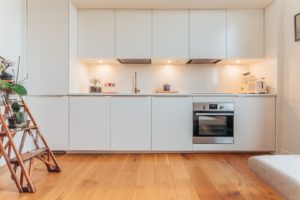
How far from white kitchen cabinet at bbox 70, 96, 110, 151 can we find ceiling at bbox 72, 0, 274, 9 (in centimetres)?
133

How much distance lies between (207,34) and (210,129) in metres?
1.40

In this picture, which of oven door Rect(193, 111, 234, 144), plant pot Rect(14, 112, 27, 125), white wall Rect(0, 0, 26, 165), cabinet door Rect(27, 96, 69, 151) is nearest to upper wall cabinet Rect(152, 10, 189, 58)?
oven door Rect(193, 111, 234, 144)

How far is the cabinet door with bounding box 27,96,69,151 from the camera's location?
3.34 m

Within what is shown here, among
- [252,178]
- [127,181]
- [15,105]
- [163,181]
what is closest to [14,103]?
[15,105]

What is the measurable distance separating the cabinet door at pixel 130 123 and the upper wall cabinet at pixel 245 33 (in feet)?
5.04

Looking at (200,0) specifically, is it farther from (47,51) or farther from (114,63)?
(47,51)

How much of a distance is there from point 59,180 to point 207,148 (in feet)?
6.53

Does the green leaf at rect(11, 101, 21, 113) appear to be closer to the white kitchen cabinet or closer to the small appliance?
the white kitchen cabinet

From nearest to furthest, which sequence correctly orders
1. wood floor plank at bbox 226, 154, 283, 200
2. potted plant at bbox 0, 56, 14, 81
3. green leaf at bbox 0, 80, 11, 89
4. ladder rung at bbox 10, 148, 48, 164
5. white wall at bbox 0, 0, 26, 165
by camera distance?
wood floor plank at bbox 226, 154, 283, 200 < ladder rung at bbox 10, 148, 48, 164 < green leaf at bbox 0, 80, 11, 89 < potted plant at bbox 0, 56, 14, 81 < white wall at bbox 0, 0, 26, 165

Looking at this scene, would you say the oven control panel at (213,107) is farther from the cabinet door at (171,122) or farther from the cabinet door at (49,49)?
the cabinet door at (49,49)

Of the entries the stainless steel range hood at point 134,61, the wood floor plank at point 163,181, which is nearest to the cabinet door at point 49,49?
the stainless steel range hood at point 134,61

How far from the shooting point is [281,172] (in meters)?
1.15

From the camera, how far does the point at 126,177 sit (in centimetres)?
244

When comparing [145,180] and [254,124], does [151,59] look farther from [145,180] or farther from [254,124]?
[145,180]
